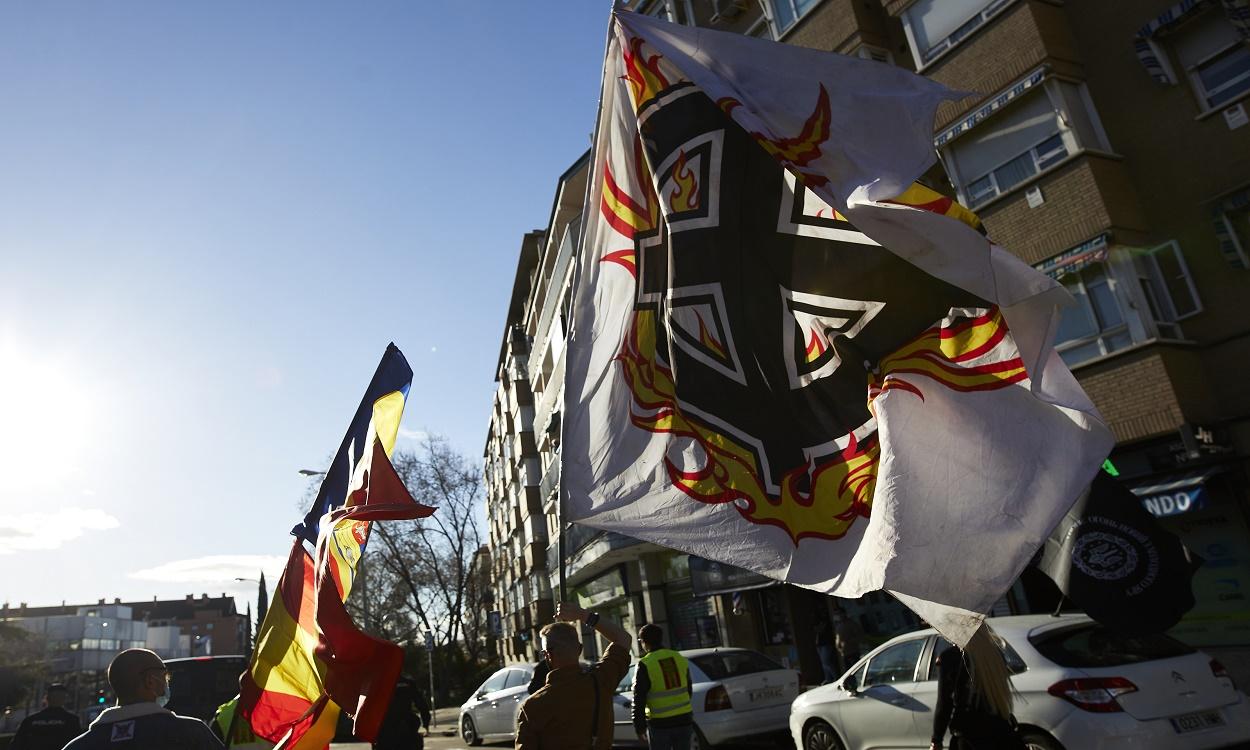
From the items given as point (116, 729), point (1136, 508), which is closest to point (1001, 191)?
point (1136, 508)

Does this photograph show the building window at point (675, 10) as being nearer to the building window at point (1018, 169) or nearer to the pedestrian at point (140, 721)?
the building window at point (1018, 169)

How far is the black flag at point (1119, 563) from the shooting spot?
260 inches

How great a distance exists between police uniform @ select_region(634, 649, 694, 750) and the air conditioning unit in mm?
19085

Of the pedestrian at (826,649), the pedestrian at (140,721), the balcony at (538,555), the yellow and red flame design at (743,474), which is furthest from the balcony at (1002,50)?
the balcony at (538,555)

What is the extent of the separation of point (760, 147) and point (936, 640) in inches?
222

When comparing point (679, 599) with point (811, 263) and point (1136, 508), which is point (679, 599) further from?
point (811, 263)

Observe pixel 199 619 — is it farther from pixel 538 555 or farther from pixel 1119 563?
pixel 1119 563

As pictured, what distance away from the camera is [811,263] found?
3.88m

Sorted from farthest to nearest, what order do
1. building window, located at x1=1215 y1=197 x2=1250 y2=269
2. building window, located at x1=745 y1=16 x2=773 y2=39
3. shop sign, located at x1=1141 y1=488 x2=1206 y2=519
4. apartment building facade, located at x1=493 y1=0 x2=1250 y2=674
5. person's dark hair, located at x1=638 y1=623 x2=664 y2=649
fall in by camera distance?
1. building window, located at x1=745 y1=16 x2=773 y2=39
2. building window, located at x1=1215 y1=197 x2=1250 y2=269
3. apartment building facade, located at x1=493 y1=0 x2=1250 y2=674
4. shop sign, located at x1=1141 y1=488 x2=1206 y2=519
5. person's dark hair, located at x1=638 y1=623 x2=664 y2=649

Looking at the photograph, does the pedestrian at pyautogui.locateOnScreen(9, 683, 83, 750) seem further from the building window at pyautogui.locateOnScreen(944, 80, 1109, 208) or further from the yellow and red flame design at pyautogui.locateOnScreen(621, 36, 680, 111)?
the building window at pyautogui.locateOnScreen(944, 80, 1109, 208)

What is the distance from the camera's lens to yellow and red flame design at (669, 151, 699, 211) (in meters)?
4.27

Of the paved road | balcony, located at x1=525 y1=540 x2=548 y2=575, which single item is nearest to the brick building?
balcony, located at x1=525 y1=540 x2=548 y2=575

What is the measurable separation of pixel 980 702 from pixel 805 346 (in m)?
2.38

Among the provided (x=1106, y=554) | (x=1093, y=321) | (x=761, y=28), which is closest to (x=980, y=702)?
(x=1106, y=554)
